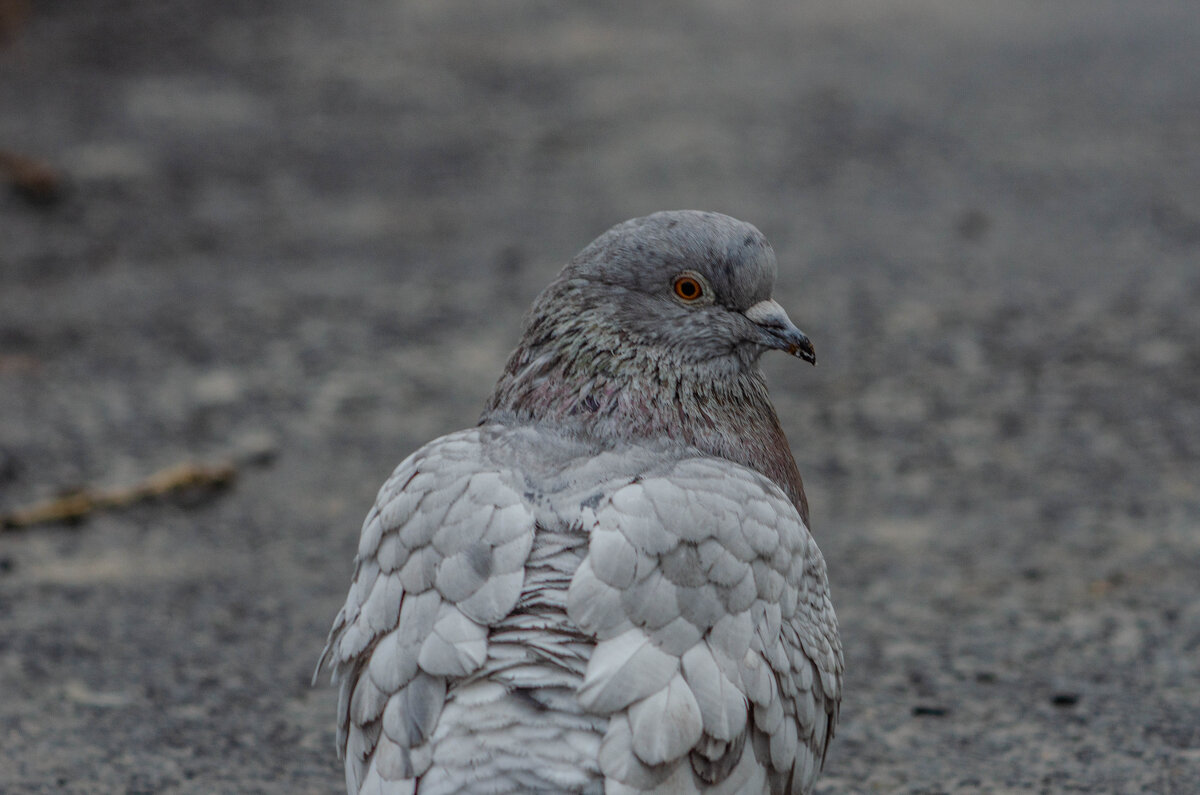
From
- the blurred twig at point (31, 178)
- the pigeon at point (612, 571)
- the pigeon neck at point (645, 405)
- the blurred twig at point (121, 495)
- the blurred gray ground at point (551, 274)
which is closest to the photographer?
the pigeon at point (612, 571)

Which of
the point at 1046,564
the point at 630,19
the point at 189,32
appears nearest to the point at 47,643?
the point at 1046,564

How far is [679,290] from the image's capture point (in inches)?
141

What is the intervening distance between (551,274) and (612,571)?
18.7 feet

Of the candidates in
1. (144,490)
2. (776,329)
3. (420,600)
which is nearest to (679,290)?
(776,329)

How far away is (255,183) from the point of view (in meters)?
9.87

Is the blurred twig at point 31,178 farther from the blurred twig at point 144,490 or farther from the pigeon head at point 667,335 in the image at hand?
the pigeon head at point 667,335

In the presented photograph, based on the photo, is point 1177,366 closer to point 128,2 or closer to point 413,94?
point 413,94

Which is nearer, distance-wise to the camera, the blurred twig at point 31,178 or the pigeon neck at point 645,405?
the pigeon neck at point 645,405

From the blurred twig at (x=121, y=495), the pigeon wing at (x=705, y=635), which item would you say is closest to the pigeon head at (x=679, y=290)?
the pigeon wing at (x=705, y=635)

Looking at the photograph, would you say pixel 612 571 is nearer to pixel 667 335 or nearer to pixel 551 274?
pixel 667 335

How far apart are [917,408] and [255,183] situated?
5256mm

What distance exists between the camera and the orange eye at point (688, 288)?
358 centimetres

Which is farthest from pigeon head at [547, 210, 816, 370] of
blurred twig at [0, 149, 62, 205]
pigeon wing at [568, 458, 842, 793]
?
blurred twig at [0, 149, 62, 205]

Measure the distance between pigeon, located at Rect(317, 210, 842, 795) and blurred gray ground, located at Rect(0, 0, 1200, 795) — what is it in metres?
1.24
